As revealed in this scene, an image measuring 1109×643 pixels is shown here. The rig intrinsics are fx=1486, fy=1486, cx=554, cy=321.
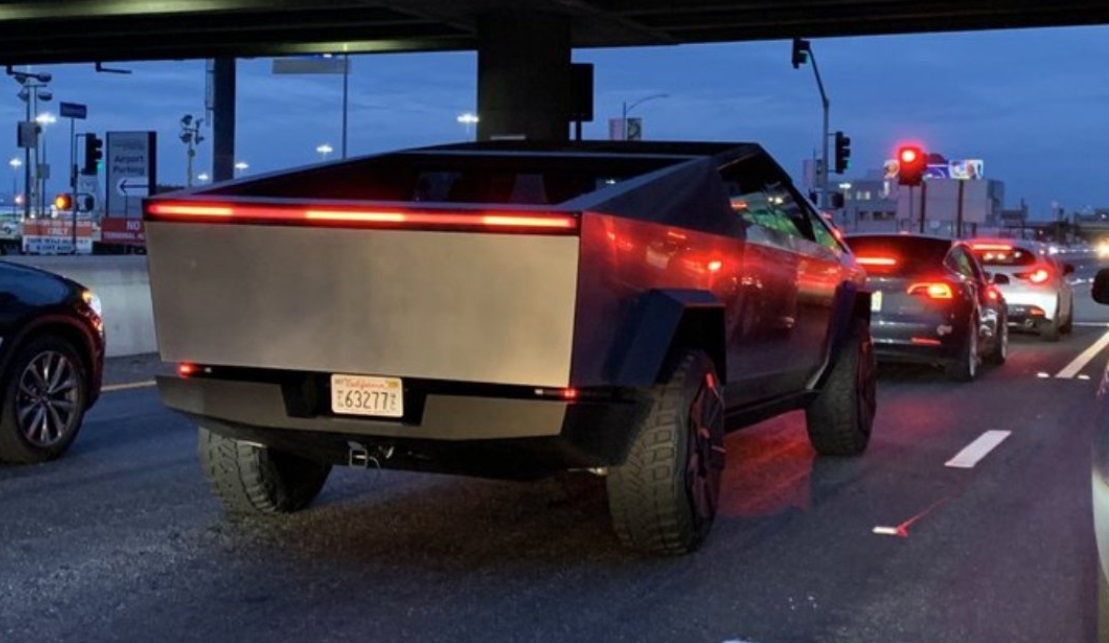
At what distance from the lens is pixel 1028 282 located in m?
20.4

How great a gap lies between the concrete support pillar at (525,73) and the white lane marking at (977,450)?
16.6 m

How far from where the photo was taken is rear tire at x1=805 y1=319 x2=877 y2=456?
30.8 feet

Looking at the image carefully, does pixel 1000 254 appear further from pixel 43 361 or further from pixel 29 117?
pixel 29 117

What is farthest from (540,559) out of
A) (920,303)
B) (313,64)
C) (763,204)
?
(313,64)

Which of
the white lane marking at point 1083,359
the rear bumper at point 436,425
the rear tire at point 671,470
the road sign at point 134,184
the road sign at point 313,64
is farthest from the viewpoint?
the road sign at point 313,64

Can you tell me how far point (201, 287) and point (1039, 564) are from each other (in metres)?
3.86

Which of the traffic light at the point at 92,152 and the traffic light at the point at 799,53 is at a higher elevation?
the traffic light at the point at 799,53

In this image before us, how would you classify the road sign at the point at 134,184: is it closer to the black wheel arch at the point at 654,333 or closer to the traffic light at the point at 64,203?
the traffic light at the point at 64,203

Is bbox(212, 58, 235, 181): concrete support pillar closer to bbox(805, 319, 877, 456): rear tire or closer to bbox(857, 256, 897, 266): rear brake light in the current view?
bbox(857, 256, 897, 266): rear brake light

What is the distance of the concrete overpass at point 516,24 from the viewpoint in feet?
86.2

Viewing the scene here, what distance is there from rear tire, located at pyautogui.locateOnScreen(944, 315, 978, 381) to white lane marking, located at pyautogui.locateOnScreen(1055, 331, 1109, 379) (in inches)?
47.2

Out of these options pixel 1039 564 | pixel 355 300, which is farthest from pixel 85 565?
pixel 1039 564

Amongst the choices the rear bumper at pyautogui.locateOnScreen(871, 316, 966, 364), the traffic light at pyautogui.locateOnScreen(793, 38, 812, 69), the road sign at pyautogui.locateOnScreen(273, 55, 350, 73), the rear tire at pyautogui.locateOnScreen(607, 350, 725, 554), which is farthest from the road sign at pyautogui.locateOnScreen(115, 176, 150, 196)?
the rear tire at pyautogui.locateOnScreen(607, 350, 725, 554)

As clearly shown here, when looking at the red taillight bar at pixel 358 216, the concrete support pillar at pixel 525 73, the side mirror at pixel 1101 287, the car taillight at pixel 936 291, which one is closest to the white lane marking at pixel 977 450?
the side mirror at pixel 1101 287
